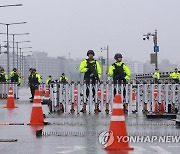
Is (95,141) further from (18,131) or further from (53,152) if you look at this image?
(18,131)

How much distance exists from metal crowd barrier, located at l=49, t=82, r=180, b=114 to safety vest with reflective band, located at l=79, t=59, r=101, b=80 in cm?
34

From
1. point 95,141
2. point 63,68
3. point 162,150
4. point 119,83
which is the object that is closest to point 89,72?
point 119,83

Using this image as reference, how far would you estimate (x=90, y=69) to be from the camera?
→ 18.1 m

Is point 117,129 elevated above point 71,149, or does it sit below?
above

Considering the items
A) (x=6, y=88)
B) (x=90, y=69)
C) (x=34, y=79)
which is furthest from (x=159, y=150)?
(x=6, y=88)

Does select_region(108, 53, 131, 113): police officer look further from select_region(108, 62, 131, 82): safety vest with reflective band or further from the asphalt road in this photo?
the asphalt road

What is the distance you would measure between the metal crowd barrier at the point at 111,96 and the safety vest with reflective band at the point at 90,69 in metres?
0.34

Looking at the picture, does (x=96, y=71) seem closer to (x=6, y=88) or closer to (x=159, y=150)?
(x=159, y=150)

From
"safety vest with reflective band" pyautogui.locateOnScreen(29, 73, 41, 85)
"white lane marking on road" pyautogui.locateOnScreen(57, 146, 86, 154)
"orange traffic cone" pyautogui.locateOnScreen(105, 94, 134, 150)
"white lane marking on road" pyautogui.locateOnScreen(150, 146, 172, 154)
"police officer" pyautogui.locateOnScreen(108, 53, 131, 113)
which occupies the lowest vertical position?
"white lane marking on road" pyautogui.locateOnScreen(57, 146, 86, 154)

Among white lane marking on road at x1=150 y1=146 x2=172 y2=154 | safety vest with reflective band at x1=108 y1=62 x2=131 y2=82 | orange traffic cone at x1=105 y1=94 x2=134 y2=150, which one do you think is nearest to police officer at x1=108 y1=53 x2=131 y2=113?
safety vest with reflective band at x1=108 y1=62 x2=131 y2=82

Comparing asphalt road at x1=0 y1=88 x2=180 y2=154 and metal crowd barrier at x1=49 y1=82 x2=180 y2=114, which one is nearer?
asphalt road at x1=0 y1=88 x2=180 y2=154

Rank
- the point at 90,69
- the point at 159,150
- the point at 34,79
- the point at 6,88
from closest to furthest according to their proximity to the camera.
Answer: the point at 159,150, the point at 90,69, the point at 34,79, the point at 6,88

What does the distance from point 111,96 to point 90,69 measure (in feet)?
3.81

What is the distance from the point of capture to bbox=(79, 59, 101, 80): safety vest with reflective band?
18.0 metres
